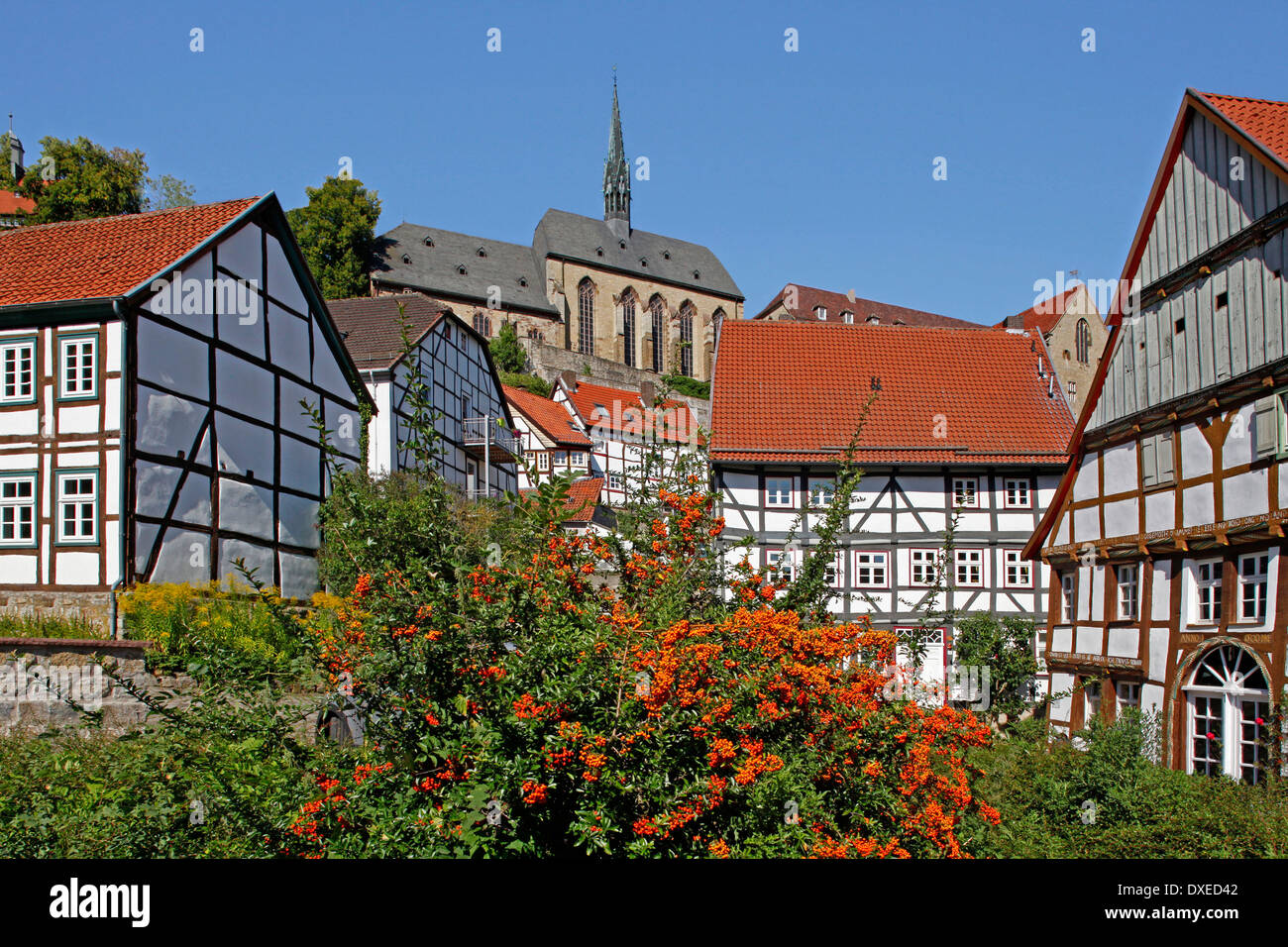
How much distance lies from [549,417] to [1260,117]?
35.3 meters

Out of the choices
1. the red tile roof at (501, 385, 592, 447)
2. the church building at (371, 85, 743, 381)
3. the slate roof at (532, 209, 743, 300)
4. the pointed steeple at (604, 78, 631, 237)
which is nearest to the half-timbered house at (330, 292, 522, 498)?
the red tile roof at (501, 385, 592, 447)

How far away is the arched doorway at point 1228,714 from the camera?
12093mm

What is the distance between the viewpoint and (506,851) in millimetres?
4184

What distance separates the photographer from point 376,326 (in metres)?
27.3

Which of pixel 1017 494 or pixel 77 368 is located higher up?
pixel 77 368

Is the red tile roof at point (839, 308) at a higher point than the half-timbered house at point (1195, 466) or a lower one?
higher

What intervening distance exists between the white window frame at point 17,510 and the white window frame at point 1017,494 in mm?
16772

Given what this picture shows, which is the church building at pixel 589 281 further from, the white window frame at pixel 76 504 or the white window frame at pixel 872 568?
the white window frame at pixel 76 504

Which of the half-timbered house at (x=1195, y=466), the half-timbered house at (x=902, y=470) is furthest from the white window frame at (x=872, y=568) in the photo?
the half-timbered house at (x=1195, y=466)

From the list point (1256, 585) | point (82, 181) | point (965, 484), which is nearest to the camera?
point (1256, 585)

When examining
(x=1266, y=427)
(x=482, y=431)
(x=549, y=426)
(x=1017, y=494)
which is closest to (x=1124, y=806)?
(x=1266, y=427)

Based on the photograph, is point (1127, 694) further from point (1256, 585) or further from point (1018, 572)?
point (1018, 572)
